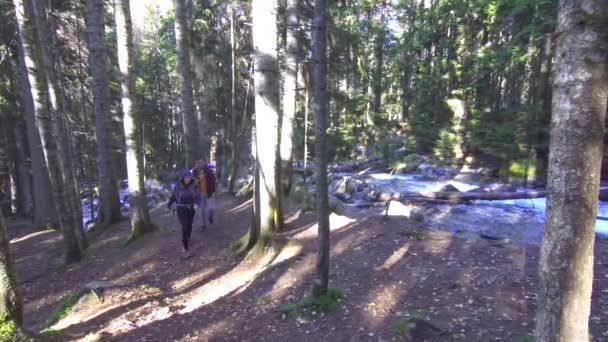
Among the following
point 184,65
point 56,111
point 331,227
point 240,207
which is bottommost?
point 240,207

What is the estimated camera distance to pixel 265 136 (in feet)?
22.0

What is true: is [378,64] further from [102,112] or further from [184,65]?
[102,112]

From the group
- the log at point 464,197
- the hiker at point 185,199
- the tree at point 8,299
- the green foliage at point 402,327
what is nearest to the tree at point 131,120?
the hiker at point 185,199

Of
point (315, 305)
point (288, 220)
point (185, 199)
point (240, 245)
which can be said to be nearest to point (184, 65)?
point (185, 199)

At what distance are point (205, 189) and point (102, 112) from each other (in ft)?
12.1

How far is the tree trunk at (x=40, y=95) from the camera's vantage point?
6.71 meters

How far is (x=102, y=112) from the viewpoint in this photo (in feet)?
33.1

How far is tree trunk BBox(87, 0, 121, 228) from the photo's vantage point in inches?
369

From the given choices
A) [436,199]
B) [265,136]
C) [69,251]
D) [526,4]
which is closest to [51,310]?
[69,251]

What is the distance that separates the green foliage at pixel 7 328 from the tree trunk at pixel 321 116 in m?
3.06

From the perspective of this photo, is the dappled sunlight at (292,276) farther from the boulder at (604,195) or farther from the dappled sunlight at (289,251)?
the boulder at (604,195)

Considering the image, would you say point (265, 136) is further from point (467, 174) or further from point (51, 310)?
point (467, 174)

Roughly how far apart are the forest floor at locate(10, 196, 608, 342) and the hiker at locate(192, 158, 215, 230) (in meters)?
0.44

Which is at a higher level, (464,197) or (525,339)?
(525,339)
